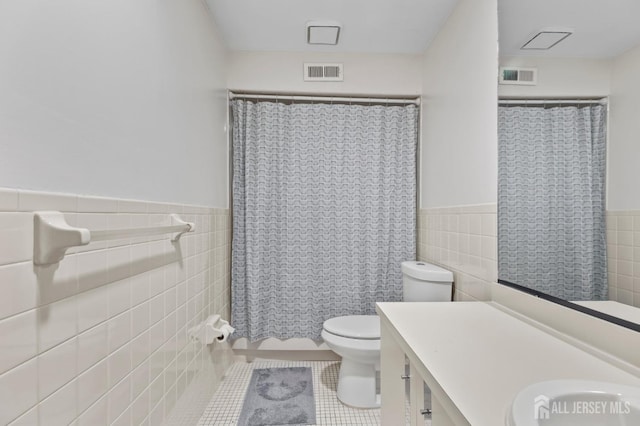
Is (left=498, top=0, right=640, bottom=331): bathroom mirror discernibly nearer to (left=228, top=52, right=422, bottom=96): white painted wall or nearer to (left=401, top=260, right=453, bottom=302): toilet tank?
(left=401, top=260, right=453, bottom=302): toilet tank

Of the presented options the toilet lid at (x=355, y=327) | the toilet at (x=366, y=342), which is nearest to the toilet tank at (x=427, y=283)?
the toilet at (x=366, y=342)

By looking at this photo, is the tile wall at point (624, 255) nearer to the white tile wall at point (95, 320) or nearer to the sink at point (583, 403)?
the sink at point (583, 403)

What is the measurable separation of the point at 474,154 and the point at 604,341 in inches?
37.3

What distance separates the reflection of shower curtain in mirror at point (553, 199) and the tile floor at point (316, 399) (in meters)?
1.10

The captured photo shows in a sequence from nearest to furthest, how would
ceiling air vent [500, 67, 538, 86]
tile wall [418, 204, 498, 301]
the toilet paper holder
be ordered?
ceiling air vent [500, 67, 538, 86] < tile wall [418, 204, 498, 301] < the toilet paper holder

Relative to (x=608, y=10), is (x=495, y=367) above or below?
below

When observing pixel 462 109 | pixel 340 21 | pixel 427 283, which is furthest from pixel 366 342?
pixel 340 21

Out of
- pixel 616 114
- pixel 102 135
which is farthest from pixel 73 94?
pixel 616 114

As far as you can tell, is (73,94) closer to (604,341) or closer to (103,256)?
(103,256)

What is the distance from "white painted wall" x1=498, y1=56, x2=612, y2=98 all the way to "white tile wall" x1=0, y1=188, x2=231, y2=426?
1.45m

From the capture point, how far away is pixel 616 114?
34.5 inches

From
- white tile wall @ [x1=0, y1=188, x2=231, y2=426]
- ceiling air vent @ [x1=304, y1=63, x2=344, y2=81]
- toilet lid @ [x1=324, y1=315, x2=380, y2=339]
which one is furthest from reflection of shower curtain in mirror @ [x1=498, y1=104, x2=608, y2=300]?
white tile wall @ [x1=0, y1=188, x2=231, y2=426]

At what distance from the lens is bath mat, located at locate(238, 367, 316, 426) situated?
1697 mm

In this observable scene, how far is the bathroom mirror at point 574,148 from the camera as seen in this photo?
846 mm
